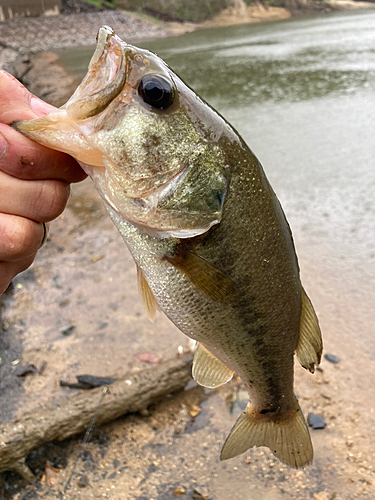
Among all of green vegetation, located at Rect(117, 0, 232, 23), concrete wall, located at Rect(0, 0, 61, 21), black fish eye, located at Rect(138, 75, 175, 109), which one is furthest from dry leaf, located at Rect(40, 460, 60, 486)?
green vegetation, located at Rect(117, 0, 232, 23)

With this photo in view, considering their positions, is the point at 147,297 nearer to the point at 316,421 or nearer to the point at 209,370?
the point at 209,370

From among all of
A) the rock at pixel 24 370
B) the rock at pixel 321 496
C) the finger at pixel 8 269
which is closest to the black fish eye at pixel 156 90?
the finger at pixel 8 269

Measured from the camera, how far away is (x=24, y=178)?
1258 millimetres

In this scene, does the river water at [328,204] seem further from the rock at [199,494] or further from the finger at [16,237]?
the finger at [16,237]

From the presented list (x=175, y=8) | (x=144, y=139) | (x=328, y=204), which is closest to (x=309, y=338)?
(x=144, y=139)

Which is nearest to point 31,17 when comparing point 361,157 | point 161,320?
point 361,157

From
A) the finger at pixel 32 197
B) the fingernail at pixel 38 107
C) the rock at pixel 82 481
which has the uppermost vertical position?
the fingernail at pixel 38 107

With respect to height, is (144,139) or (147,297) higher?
(144,139)

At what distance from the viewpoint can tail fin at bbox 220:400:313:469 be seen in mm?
1797

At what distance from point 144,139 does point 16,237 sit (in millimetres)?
497

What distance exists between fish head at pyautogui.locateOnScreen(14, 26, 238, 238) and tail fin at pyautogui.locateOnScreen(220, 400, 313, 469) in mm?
1000

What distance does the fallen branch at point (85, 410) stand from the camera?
7.61ft

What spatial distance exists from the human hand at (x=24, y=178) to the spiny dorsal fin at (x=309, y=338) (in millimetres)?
1019

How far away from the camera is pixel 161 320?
11.7ft
